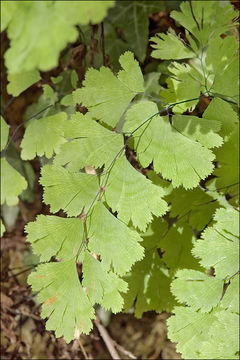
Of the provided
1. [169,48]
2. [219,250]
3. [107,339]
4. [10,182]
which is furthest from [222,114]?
[107,339]

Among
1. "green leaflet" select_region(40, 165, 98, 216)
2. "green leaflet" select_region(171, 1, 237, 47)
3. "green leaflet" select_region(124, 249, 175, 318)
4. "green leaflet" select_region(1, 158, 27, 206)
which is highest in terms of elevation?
"green leaflet" select_region(171, 1, 237, 47)

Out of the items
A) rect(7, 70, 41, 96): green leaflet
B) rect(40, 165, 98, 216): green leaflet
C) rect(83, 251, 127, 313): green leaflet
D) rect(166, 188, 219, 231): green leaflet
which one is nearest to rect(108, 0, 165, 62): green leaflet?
rect(7, 70, 41, 96): green leaflet

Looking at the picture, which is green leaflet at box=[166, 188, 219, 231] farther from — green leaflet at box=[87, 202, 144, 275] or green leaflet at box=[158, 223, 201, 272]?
green leaflet at box=[87, 202, 144, 275]

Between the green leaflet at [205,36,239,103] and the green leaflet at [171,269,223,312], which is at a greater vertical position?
the green leaflet at [205,36,239,103]

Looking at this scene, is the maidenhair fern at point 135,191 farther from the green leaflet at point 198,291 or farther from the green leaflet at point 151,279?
the green leaflet at point 151,279

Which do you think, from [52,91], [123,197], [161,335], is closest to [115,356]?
[161,335]

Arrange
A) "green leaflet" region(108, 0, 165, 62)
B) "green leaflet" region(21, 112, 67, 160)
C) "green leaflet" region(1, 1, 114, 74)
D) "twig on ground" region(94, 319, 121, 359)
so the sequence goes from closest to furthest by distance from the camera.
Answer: "green leaflet" region(1, 1, 114, 74), "green leaflet" region(21, 112, 67, 160), "green leaflet" region(108, 0, 165, 62), "twig on ground" region(94, 319, 121, 359)

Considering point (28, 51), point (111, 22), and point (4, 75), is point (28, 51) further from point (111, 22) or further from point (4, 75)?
point (4, 75)

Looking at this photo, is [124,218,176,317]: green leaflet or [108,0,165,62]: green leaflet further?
[108,0,165,62]: green leaflet
